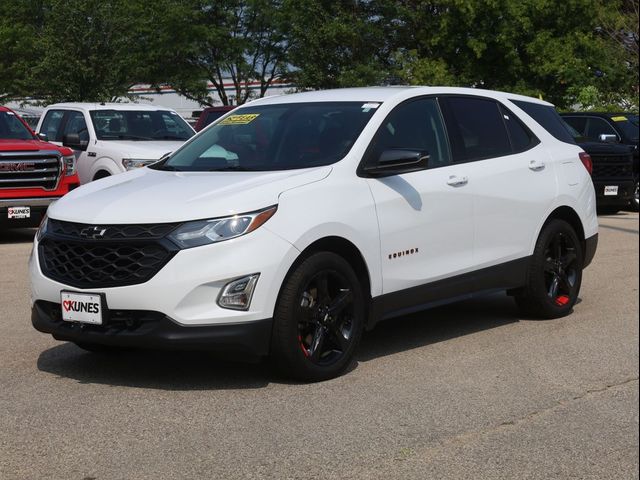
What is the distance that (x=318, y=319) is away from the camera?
6.60 metres

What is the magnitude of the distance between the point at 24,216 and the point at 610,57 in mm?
27662

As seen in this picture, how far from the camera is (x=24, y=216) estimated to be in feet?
48.5

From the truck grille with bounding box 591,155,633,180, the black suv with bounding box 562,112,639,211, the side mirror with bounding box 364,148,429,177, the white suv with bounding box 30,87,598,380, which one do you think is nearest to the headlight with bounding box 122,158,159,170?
the black suv with bounding box 562,112,639,211

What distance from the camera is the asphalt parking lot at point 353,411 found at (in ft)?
16.6

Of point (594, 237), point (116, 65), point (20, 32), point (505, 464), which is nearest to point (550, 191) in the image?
point (594, 237)

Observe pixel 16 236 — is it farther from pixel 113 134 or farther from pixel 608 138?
pixel 608 138

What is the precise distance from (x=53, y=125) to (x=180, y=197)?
13.0m

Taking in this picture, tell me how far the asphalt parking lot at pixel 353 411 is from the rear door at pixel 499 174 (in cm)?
70

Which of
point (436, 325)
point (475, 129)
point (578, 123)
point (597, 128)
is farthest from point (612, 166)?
point (475, 129)

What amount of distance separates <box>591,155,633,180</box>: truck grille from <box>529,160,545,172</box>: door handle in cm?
1092

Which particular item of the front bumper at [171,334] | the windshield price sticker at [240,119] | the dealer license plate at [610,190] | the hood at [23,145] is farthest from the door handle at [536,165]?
the dealer license plate at [610,190]

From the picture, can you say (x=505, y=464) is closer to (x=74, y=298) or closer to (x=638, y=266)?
(x=74, y=298)

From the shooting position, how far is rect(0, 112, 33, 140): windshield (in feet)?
51.2

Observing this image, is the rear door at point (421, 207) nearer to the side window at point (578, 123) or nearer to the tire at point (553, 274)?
the tire at point (553, 274)
